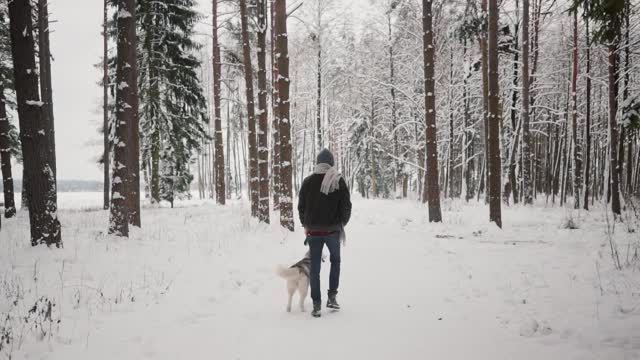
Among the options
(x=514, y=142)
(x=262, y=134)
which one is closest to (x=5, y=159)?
(x=262, y=134)

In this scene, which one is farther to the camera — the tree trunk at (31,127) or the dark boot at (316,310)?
the tree trunk at (31,127)

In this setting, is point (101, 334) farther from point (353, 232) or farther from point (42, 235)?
point (353, 232)

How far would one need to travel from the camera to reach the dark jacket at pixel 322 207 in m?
4.56

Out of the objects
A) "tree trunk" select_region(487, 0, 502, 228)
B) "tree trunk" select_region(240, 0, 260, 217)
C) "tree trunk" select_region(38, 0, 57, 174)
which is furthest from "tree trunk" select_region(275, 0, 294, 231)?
"tree trunk" select_region(38, 0, 57, 174)

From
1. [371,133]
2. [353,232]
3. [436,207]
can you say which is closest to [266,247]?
[353,232]

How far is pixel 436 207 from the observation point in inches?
455

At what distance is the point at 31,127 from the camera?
21.2ft

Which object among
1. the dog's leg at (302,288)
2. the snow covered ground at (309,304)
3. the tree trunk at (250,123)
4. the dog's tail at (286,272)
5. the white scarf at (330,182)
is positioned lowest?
the snow covered ground at (309,304)

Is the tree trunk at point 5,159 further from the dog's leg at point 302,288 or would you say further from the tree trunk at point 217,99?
the dog's leg at point 302,288

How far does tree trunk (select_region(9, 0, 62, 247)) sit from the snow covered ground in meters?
0.66

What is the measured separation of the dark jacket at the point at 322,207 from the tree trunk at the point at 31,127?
5301 mm

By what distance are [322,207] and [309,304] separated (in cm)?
161

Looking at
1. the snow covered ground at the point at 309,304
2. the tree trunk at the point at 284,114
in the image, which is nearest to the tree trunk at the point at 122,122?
the snow covered ground at the point at 309,304

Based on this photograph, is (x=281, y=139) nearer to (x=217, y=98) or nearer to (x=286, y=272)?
(x=286, y=272)
